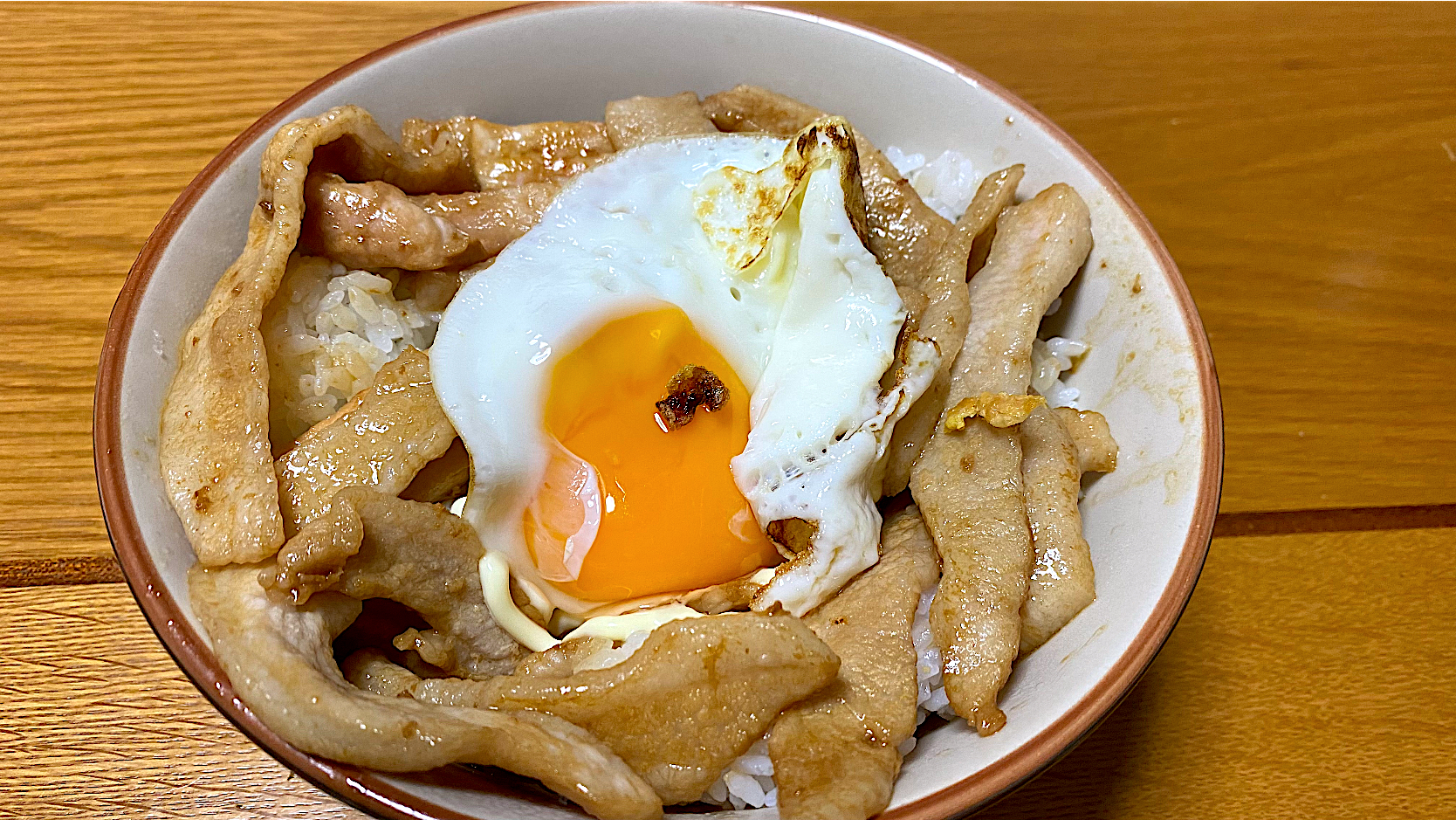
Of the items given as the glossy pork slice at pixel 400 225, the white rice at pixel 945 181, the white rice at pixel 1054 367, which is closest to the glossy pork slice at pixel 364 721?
the glossy pork slice at pixel 400 225

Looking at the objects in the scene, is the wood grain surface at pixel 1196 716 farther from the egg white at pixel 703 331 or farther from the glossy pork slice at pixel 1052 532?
the egg white at pixel 703 331

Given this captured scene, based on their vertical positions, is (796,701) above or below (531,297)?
below

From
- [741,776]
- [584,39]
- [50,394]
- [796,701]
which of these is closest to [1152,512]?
[796,701]

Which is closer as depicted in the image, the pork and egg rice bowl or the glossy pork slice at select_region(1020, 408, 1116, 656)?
the pork and egg rice bowl

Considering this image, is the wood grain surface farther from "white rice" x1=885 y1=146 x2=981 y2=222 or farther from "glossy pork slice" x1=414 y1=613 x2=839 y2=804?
"white rice" x1=885 y1=146 x2=981 y2=222

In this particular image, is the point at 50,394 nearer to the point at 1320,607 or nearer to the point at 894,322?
the point at 894,322

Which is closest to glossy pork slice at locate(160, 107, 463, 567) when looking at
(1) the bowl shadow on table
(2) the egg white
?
(2) the egg white

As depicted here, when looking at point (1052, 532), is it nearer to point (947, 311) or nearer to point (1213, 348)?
point (947, 311)
